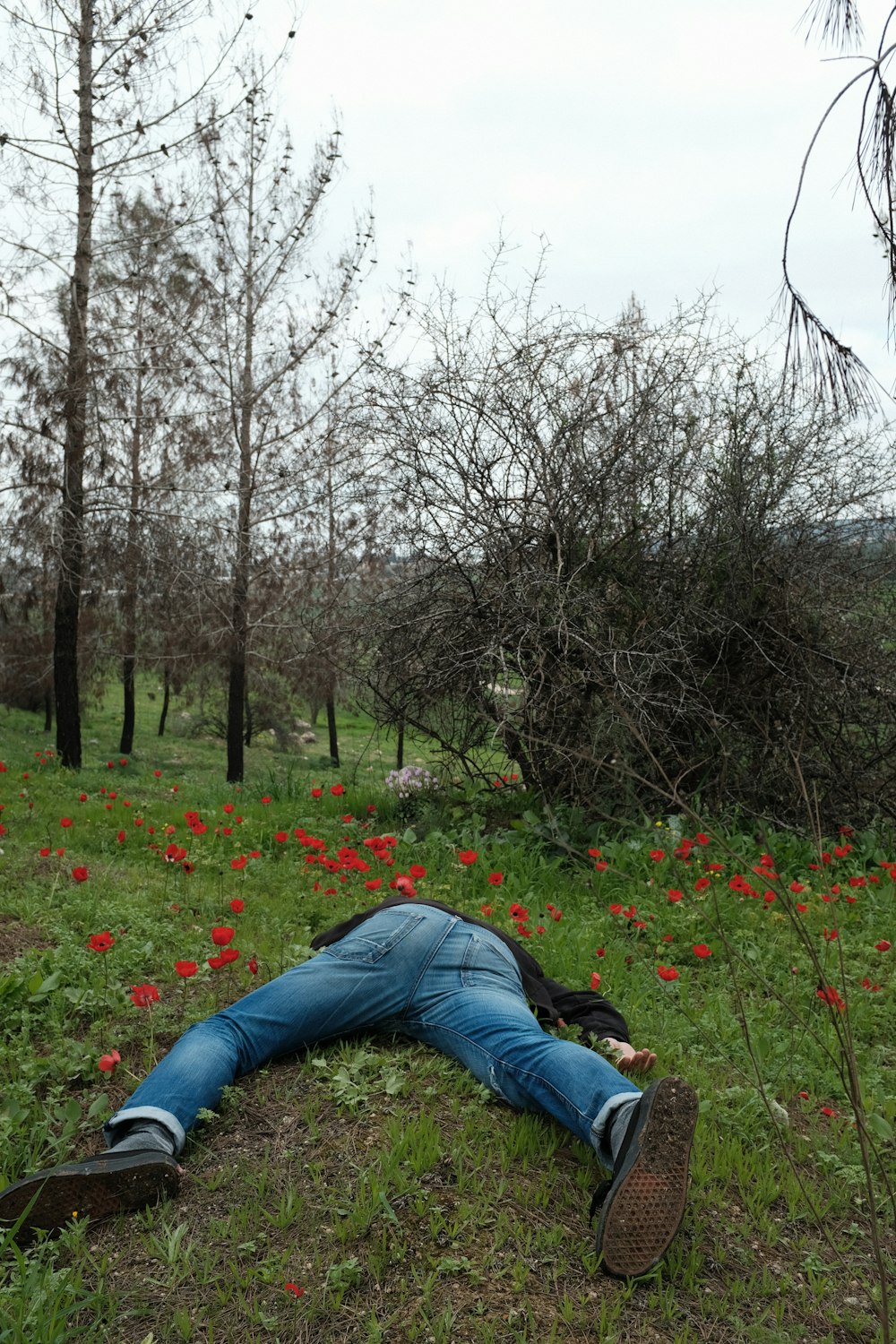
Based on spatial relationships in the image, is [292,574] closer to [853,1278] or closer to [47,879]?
[47,879]

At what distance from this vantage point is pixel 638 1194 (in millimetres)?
2092

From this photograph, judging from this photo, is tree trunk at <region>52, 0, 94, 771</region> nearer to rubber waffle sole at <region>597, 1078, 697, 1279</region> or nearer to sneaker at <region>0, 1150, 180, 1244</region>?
sneaker at <region>0, 1150, 180, 1244</region>

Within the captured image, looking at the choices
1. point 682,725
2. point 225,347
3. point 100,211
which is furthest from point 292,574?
point 682,725

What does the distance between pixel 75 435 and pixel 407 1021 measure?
10950 millimetres

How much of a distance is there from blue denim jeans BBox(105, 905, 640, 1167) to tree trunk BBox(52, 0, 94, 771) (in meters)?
9.39

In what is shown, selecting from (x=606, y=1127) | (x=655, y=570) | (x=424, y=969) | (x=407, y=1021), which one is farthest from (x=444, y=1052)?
(x=655, y=570)

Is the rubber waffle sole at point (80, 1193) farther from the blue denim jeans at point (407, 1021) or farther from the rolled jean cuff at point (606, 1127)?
the rolled jean cuff at point (606, 1127)

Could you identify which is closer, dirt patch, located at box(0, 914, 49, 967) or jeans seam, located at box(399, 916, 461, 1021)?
jeans seam, located at box(399, 916, 461, 1021)

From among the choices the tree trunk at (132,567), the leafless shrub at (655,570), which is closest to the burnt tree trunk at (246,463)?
the tree trunk at (132,567)

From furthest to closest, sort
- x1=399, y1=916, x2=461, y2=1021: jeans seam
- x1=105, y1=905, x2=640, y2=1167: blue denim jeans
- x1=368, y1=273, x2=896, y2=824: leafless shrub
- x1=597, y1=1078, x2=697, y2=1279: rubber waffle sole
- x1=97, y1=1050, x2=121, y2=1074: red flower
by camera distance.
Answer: x1=368, y1=273, x2=896, y2=824: leafless shrub < x1=399, y1=916, x2=461, y2=1021: jeans seam < x1=97, y1=1050, x2=121, y2=1074: red flower < x1=105, y1=905, x2=640, y2=1167: blue denim jeans < x1=597, y1=1078, x2=697, y2=1279: rubber waffle sole

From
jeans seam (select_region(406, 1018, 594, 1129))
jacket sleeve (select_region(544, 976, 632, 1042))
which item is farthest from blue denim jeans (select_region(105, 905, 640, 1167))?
jacket sleeve (select_region(544, 976, 632, 1042))

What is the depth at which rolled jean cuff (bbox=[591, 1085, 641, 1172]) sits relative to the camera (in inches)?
91.4

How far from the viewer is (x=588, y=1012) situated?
309cm

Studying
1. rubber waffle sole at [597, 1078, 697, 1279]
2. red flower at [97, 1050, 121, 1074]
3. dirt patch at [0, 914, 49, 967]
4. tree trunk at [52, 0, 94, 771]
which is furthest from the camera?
tree trunk at [52, 0, 94, 771]
